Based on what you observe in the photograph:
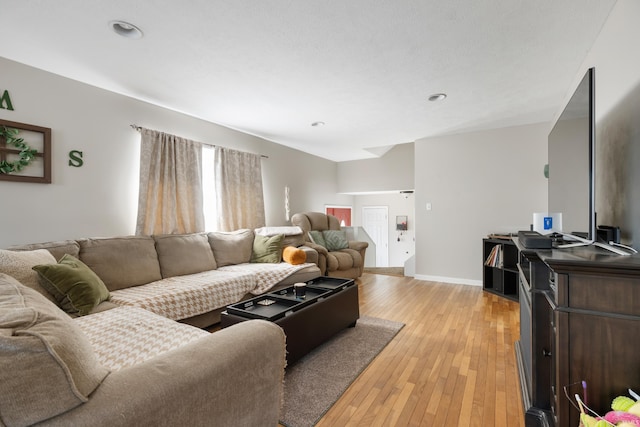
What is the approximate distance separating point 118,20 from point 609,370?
2.93m

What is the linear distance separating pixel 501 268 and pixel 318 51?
3.44 metres

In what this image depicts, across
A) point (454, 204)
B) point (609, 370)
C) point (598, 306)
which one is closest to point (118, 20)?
point (598, 306)

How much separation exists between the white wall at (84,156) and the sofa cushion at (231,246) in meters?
0.88

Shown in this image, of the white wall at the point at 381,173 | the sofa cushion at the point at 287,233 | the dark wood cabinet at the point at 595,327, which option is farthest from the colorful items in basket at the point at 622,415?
the white wall at the point at 381,173

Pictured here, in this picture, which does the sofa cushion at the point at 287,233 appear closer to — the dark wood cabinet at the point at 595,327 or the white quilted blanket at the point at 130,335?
the white quilted blanket at the point at 130,335

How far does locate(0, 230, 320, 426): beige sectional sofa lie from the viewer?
0.66 m

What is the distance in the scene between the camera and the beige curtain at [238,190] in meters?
3.94

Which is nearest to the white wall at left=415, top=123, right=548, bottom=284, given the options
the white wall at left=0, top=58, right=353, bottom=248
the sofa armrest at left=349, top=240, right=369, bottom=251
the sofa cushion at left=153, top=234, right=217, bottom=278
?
the sofa armrest at left=349, top=240, right=369, bottom=251

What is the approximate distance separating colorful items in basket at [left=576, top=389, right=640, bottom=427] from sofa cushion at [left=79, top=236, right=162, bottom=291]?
299cm

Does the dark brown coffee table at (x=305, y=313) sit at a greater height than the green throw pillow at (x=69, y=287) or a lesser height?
lesser

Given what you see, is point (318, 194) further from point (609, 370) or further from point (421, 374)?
point (609, 370)

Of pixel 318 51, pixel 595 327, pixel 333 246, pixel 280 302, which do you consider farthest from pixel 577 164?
pixel 333 246

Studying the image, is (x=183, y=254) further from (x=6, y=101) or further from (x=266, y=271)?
(x=6, y=101)

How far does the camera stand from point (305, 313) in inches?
84.4
